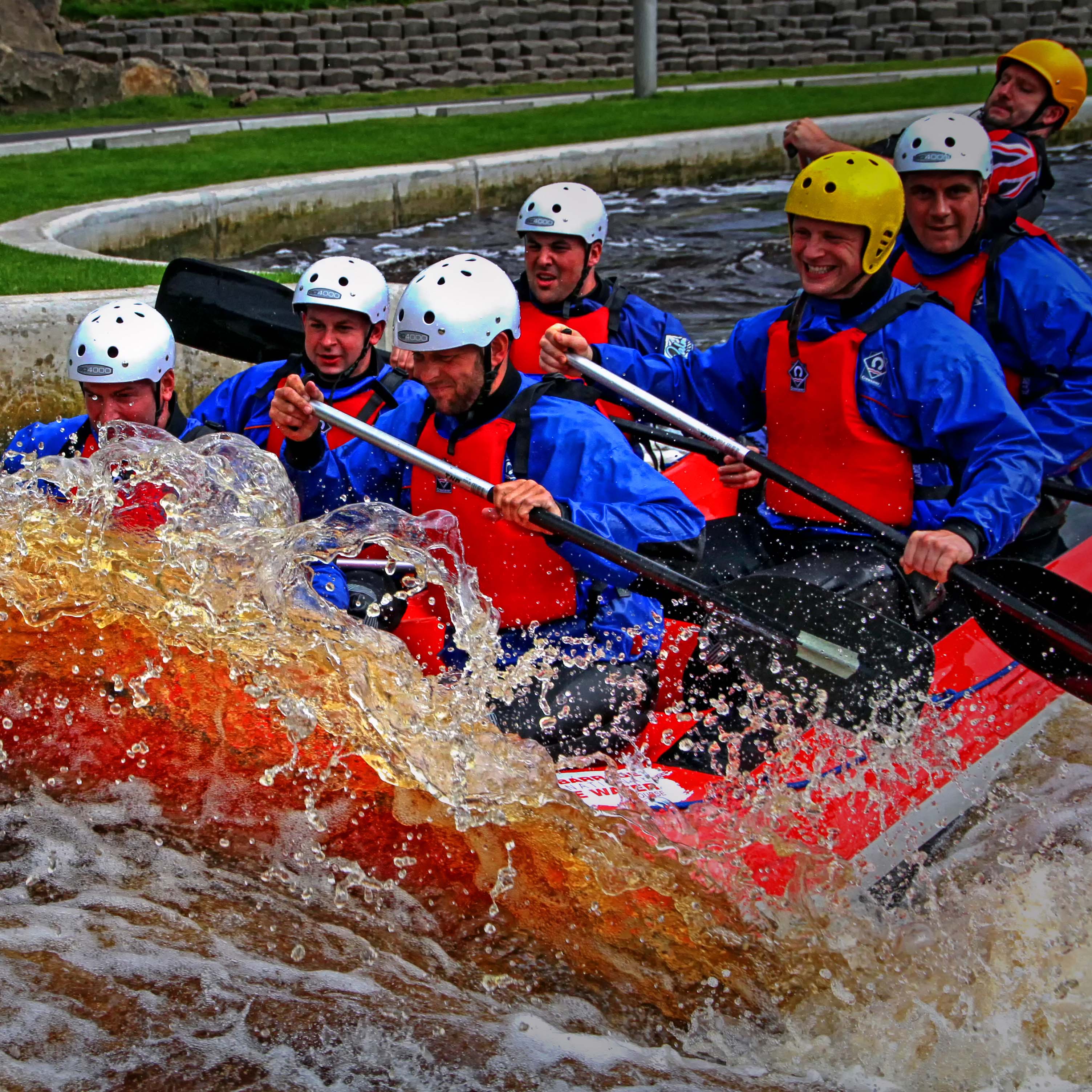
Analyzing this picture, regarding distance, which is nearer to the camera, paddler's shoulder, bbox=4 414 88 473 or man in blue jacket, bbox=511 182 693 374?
paddler's shoulder, bbox=4 414 88 473

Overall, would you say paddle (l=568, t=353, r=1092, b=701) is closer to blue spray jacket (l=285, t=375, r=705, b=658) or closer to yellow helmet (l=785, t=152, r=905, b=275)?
blue spray jacket (l=285, t=375, r=705, b=658)

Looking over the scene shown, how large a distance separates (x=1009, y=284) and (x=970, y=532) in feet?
4.32

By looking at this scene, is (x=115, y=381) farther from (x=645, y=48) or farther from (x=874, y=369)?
(x=645, y=48)

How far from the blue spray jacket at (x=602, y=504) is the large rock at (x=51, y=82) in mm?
17017

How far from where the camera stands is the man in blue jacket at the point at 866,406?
151 inches

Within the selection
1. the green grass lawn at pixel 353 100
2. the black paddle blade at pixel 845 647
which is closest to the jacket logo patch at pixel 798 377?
the black paddle blade at pixel 845 647

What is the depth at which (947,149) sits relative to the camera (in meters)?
4.39

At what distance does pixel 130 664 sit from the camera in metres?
3.84

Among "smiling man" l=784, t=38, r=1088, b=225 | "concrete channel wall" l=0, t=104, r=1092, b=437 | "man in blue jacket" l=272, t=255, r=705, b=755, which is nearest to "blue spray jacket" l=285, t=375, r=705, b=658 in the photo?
"man in blue jacket" l=272, t=255, r=705, b=755

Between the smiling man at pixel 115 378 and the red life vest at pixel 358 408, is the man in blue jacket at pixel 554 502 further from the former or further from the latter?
the smiling man at pixel 115 378

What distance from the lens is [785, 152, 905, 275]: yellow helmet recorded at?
3947 millimetres

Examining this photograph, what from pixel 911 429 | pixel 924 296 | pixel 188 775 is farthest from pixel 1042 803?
pixel 188 775

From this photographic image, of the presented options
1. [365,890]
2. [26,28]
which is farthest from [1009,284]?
[26,28]

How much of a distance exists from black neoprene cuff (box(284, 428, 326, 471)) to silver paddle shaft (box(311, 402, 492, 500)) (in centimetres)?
22
